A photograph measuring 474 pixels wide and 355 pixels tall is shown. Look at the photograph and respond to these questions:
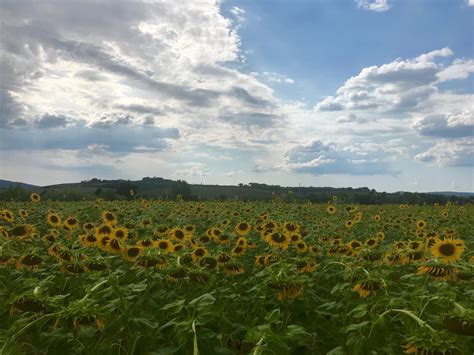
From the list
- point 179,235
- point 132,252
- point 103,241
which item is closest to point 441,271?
point 132,252

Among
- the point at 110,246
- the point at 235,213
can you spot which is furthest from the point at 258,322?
the point at 235,213

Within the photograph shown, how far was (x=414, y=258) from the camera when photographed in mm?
6520

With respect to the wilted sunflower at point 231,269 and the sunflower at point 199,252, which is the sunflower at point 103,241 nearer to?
the sunflower at point 199,252

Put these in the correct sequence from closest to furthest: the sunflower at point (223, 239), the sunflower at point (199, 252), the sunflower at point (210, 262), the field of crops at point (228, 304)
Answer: the field of crops at point (228, 304) → the sunflower at point (210, 262) → the sunflower at point (199, 252) → the sunflower at point (223, 239)

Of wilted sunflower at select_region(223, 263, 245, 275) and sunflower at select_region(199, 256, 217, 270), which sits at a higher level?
sunflower at select_region(199, 256, 217, 270)

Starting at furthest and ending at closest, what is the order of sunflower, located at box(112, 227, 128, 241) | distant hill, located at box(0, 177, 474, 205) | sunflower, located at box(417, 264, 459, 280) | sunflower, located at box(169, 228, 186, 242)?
distant hill, located at box(0, 177, 474, 205) → sunflower, located at box(112, 227, 128, 241) → sunflower, located at box(169, 228, 186, 242) → sunflower, located at box(417, 264, 459, 280)

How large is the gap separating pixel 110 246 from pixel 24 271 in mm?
1424

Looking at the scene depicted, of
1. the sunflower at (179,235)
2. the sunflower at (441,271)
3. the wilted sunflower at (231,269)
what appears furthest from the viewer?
the sunflower at (179,235)

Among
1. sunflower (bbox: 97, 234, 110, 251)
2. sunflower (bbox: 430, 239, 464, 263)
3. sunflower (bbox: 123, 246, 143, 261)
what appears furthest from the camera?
sunflower (bbox: 97, 234, 110, 251)

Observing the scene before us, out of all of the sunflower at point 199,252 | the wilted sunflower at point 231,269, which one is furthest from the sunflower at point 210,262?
the sunflower at point 199,252

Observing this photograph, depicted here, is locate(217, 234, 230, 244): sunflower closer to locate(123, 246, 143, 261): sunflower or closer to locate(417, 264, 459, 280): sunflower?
locate(123, 246, 143, 261): sunflower

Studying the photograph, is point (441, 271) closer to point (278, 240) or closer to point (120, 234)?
point (278, 240)

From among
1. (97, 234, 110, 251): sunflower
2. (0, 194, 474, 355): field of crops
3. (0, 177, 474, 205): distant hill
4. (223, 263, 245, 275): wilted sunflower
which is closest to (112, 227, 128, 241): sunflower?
(0, 194, 474, 355): field of crops

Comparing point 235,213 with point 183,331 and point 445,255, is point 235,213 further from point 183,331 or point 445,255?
point 183,331
